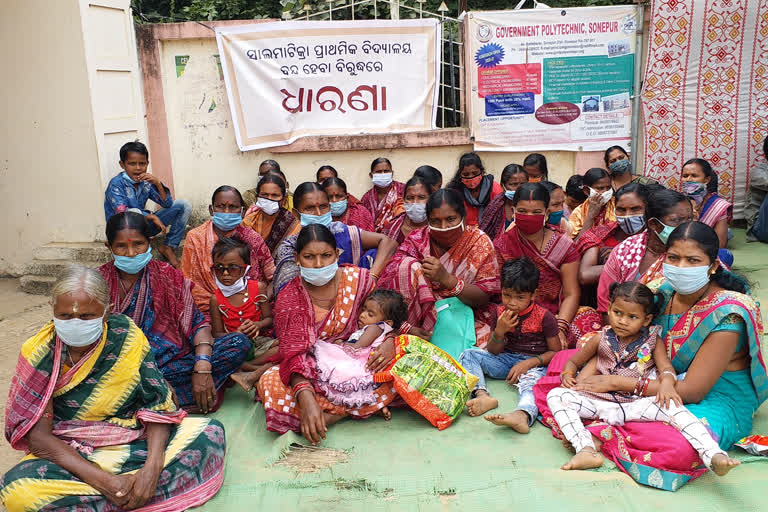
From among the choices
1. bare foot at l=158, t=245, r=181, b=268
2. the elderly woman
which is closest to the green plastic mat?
the elderly woman

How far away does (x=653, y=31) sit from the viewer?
7.42 metres

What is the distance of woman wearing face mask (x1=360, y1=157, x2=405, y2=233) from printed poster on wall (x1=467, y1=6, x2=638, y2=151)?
5.18ft

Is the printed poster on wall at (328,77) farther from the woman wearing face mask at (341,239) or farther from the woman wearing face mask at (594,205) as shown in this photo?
the woman wearing face mask at (341,239)

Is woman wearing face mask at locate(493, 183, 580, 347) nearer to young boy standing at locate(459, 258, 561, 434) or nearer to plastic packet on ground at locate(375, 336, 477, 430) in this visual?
young boy standing at locate(459, 258, 561, 434)

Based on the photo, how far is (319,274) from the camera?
12.6 feet

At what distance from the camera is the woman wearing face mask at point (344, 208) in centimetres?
576

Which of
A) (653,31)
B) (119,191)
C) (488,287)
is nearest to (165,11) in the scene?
(119,191)

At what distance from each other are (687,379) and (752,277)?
311cm

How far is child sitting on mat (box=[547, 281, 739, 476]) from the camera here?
3.16m

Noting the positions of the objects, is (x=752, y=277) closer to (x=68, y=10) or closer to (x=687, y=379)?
(x=687, y=379)

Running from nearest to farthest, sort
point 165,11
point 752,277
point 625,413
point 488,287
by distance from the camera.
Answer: point 625,413
point 488,287
point 752,277
point 165,11

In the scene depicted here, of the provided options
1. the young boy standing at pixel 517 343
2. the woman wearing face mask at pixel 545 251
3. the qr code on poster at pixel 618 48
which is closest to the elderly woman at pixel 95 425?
the young boy standing at pixel 517 343

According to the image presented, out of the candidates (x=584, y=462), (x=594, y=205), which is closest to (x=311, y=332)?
(x=584, y=462)

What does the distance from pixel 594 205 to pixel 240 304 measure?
3.15 m
